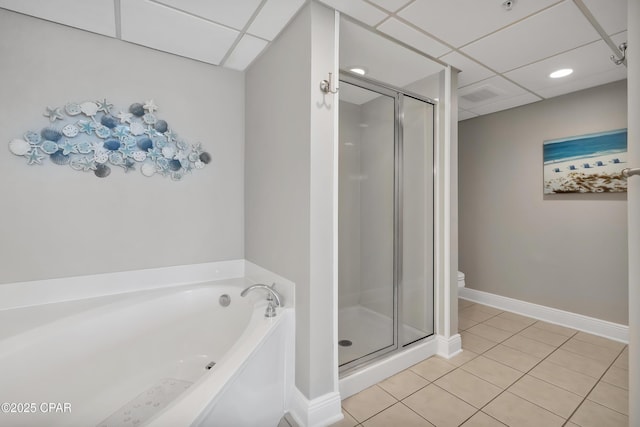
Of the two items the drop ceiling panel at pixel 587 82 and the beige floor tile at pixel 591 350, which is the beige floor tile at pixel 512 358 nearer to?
the beige floor tile at pixel 591 350

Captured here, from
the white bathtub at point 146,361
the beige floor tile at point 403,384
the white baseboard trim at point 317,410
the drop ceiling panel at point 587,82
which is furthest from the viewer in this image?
the drop ceiling panel at point 587,82

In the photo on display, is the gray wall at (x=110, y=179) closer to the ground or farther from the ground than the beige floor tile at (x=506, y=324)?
farther from the ground

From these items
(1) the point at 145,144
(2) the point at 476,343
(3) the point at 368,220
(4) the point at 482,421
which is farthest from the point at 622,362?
(1) the point at 145,144

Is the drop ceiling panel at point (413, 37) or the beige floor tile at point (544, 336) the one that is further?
the beige floor tile at point (544, 336)

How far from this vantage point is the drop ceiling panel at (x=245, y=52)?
1981 millimetres

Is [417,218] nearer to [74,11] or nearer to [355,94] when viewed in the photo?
[355,94]

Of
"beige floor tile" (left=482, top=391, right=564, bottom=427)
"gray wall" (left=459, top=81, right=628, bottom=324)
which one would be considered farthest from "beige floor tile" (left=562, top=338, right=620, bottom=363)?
"beige floor tile" (left=482, top=391, right=564, bottom=427)

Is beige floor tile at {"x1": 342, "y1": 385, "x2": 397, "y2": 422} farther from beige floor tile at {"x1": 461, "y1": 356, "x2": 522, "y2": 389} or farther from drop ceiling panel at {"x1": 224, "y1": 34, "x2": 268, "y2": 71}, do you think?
drop ceiling panel at {"x1": 224, "y1": 34, "x2": 268, "y2": 71}

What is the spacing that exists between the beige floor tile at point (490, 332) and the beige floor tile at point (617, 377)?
0.69 m

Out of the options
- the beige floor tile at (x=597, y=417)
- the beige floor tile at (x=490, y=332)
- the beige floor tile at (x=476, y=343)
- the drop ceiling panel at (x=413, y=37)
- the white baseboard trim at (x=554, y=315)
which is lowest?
the beige floor tile at (x=597, y=417)

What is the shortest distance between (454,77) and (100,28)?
2.62 meters

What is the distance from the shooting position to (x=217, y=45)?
2051mm

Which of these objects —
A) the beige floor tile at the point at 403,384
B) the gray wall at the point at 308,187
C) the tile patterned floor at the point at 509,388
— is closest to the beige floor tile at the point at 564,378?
the tile patterned floor at the point at 509,388

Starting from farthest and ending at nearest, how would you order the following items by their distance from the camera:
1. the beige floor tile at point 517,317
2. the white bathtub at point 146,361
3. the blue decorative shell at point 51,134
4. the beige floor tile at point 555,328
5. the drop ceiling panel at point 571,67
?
the beige floor tile at point 517,317
the beige floor tile at point 555,328
the drop ceiling panel at point 571,67
the blue decorative shell at point 51,134
the white bathtub at point 146,361
